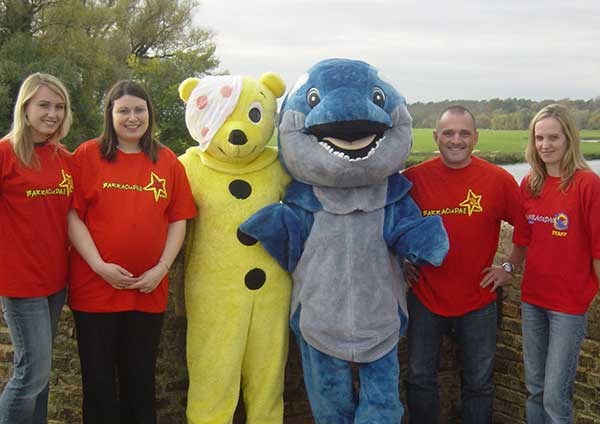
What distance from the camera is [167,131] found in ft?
97.9

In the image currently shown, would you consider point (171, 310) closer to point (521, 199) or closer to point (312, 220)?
point (312, 220)

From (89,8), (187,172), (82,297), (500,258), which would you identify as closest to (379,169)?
(187,172)

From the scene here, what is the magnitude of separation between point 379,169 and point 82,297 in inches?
63.8

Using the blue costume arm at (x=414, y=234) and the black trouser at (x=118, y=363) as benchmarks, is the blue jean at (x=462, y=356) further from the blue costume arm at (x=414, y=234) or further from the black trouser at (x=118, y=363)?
the black trouser at (x=118, y=363)

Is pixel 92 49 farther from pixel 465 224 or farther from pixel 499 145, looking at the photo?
pixel 465 224

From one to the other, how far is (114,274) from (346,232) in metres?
1.19

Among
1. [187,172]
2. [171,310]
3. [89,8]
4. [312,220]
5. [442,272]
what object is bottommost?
[171,310]

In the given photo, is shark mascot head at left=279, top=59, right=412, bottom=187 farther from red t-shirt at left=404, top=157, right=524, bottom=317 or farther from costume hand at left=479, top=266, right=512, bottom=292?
costume hand at left=479, top=266, right=512, bottom=292

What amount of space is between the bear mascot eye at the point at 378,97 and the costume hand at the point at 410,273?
91 cm

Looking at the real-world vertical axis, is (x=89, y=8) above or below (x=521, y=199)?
above

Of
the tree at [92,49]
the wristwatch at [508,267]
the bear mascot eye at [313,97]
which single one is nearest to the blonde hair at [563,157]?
the wristwatch at [508,267]

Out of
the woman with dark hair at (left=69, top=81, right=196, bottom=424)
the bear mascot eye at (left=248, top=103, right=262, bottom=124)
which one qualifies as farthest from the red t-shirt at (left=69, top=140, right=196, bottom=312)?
the bear mascot eye at (left=248, top=103, right=262, bottom=124)

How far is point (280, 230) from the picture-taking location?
3668 mm

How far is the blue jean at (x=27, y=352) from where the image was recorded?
3289mm
